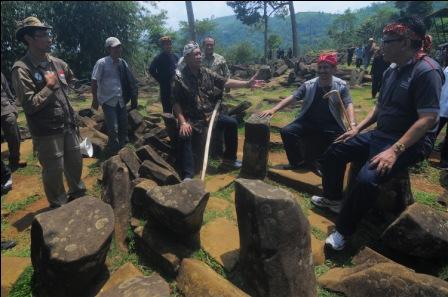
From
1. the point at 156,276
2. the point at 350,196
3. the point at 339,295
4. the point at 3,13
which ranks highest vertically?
the point at 3,13

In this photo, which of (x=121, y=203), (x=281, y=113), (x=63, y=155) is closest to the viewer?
(x=121, y=203)

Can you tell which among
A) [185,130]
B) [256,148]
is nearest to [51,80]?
[185,130]

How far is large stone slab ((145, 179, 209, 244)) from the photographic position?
3.26 meters

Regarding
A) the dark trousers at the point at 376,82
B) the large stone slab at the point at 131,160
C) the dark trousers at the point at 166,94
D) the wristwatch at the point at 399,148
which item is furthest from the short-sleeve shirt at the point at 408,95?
the dark trousers at the point at 376,82

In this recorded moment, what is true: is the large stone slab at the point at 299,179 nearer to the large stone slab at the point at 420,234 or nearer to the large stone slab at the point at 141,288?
the large stone slab at the point at 420,234

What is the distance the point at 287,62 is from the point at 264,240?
1818 cm

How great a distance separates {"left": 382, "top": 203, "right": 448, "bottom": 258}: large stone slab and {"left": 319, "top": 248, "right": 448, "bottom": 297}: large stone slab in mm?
219

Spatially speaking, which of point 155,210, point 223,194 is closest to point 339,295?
point 155,210

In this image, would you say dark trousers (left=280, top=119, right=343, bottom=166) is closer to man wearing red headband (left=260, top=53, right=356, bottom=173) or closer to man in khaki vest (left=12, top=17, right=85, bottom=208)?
man wearing red headband (left=260, top=53, right=356, bottom=173)

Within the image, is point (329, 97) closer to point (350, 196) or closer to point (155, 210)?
point (350, 196)

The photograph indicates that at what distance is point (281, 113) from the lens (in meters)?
9.23

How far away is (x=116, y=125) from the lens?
634 cm

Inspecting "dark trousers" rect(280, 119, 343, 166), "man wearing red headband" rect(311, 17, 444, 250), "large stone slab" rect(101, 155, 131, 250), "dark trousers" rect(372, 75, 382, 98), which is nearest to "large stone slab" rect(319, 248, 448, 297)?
"man wearing red headband" rect(311, 17, 444, 250)

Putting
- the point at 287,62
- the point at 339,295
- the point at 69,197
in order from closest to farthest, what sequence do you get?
the point at 339,295, the point at 69,197, the point at 287,62
